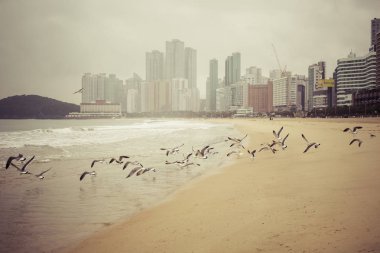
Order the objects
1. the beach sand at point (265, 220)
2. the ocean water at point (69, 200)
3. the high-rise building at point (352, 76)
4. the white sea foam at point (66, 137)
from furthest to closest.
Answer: the high-rise building at point (352, 76) < the white sea foam at point (66, 137) < the ocean water at point (69, 200) < the beach sand at point (265, 220)

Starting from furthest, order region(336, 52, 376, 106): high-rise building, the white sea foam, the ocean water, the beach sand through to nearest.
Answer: region(336, 52, 376, 106): high-rise building < the white sea foam < the ocean water < the beach sand

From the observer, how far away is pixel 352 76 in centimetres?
13988

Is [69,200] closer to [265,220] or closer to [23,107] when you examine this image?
[265,220]

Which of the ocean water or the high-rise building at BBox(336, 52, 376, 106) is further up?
the high-rise building at BBox(336, 52, 376, 106)

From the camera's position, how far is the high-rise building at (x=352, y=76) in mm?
130750

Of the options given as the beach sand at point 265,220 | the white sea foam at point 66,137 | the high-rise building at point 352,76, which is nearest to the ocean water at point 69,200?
the beach sand at point 265,220

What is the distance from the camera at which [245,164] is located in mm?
14602

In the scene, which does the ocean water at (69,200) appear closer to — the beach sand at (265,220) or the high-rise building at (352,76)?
the beach sand at (265,220)

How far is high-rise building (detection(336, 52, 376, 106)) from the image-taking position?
429 ft

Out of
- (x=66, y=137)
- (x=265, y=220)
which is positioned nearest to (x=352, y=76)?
(x=66, y=137)

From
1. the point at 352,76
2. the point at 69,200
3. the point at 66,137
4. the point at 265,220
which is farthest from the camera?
the point at 352,76

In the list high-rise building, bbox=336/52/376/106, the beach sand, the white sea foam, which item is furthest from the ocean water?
high-rise building, bbox=336/52/376/106

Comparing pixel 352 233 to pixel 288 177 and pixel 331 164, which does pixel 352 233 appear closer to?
pixel 288 177

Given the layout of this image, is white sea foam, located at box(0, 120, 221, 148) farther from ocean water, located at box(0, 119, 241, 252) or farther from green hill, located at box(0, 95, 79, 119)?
green hill, located at box(0, 95, 79, 119)
